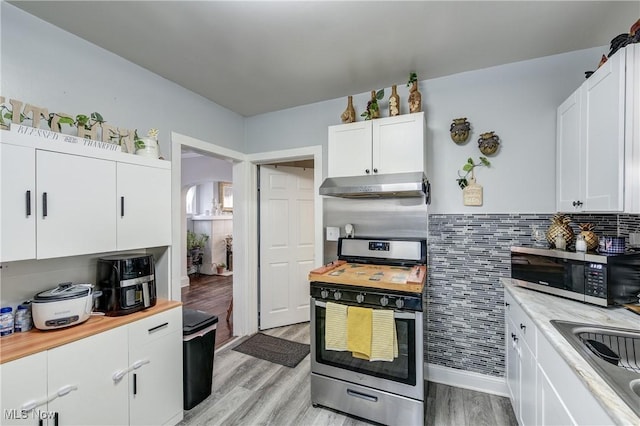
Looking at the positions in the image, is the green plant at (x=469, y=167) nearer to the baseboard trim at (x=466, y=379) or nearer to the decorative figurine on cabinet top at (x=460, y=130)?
the decorative figurine on cabinet top at (x=460, y=130)

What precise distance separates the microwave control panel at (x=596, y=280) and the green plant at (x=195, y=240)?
6.37m

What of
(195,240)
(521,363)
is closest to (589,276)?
(521,363)

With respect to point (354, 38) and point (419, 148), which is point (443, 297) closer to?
point (419, 148)

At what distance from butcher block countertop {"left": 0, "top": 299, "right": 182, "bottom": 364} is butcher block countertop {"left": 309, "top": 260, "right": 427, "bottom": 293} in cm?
117

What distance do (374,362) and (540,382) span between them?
888 mm

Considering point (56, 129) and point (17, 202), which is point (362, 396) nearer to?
point (17, 202)

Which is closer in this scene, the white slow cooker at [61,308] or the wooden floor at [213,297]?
the white slow cooker at [61,308]

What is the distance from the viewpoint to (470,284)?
86.3 inches

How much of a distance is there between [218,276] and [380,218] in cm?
495

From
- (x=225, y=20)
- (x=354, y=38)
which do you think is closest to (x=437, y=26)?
(x=354, y=38)

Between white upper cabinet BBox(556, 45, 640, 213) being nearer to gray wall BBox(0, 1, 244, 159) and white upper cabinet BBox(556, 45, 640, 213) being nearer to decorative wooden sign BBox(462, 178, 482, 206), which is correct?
decorative wooden sign BBox(462, 178, 482, 206)

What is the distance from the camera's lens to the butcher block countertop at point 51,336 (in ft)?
3.79

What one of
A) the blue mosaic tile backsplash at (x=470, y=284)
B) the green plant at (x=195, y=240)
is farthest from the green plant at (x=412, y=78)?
the green plant at (x=195, y=240)

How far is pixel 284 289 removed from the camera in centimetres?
341
